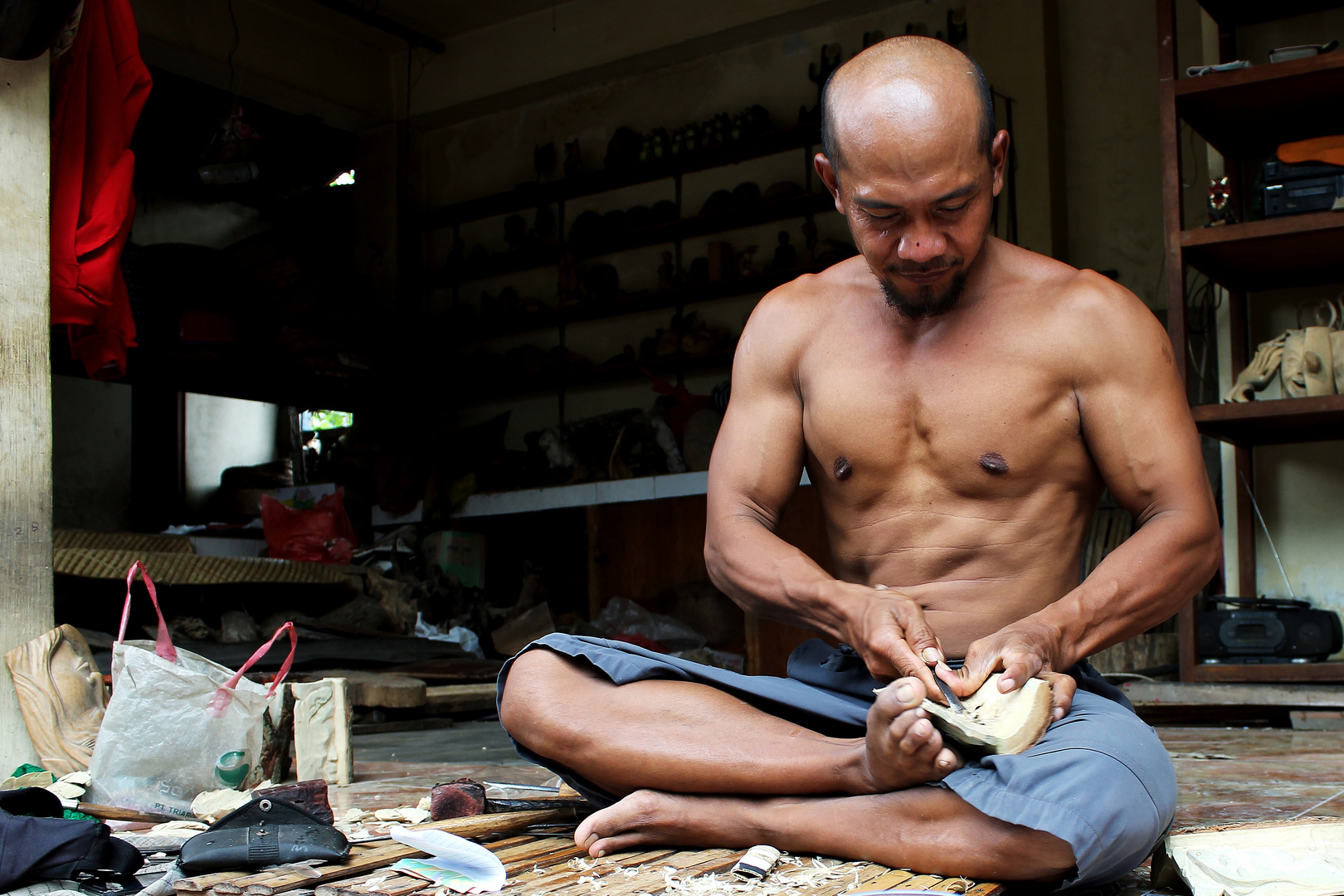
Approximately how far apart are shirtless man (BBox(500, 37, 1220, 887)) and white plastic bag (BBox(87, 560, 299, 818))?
898 mm

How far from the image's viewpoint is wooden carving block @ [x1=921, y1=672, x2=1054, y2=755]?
1.53 metres

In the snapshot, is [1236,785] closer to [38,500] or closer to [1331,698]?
[1331,698]

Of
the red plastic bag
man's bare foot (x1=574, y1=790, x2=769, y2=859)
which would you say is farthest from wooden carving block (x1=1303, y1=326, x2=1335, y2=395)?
the red plastic bag

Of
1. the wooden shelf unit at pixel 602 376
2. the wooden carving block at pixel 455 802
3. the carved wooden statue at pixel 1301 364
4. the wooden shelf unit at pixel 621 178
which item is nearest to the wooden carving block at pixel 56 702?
the wooden carving block at pixel 455 802

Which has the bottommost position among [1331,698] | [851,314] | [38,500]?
[1331,698]

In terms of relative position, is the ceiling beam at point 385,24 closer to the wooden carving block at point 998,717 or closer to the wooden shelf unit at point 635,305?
the wooden shelf unit at point 635,305

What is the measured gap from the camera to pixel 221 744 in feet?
8.37

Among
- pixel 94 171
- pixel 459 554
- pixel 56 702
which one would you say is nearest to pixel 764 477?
pixel 56 702

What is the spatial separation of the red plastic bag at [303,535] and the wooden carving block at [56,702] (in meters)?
3.86

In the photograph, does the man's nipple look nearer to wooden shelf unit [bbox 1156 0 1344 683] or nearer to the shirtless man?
the shirtless man

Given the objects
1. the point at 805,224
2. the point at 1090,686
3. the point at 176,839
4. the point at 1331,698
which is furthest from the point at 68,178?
the point at 805,224

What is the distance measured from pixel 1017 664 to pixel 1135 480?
1.56 feet

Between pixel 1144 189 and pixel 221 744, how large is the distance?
5.70m

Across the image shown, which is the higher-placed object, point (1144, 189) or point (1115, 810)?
point (1144, 189)
